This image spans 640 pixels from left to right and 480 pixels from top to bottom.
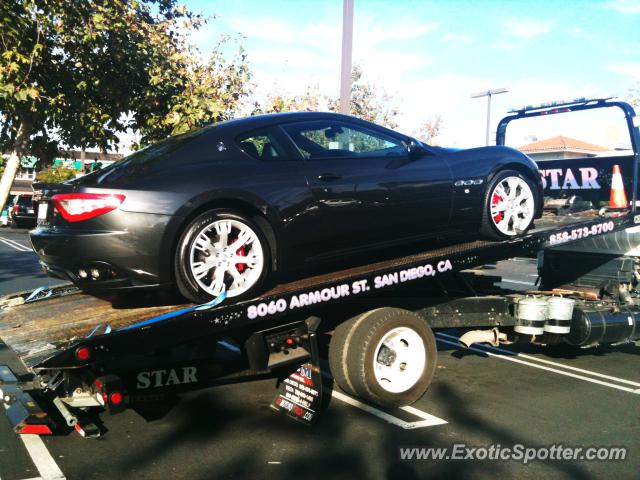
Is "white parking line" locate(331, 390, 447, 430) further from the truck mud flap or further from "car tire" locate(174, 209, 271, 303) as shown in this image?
the truck mud flap

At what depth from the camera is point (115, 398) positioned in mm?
3697

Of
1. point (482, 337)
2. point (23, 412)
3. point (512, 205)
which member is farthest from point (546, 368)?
point (23, 412)

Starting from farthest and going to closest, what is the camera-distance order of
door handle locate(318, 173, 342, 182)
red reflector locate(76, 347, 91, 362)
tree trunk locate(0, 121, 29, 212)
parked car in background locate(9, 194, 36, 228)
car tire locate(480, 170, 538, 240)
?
parked car in background locate(9, 194, 36, 228)
tree trunk locate(0, 121, 29, 212)
car tire locate(480, 170, 538, 240)
door handle locate(318, 173, 342, 182)
red reflector locate(76, 347, 91, 362)

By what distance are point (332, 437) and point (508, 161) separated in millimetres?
2928

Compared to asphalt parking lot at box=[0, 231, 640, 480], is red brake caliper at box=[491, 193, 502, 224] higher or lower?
higher

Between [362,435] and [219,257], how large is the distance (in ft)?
5.53

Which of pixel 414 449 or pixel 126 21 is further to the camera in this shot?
pixel 126 21

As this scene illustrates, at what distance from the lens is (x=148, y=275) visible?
148 inches

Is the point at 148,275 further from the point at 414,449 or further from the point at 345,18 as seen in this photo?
the point at 345,18

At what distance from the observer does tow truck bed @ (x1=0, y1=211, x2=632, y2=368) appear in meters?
3.66

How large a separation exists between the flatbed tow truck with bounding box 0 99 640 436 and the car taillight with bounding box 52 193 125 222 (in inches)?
26.8

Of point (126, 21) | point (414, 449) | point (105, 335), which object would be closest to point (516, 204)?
point (414, 449)

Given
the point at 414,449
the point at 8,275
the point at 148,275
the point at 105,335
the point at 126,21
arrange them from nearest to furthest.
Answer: the point at 105,335 < the point at 148,275 < the point at 414,449 < the point at 126,21 < the point at 8,275

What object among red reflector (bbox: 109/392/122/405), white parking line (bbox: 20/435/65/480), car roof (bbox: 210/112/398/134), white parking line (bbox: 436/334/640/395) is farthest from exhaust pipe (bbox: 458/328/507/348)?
white parking line (bbox: 20/435/65/480)
